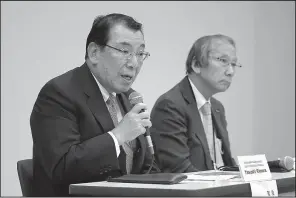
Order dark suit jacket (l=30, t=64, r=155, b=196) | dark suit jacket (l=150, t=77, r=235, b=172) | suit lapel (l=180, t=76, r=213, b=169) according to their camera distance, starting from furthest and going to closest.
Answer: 1. suit lapel (l=180, t=76, r=213, b=169)
2. dark suit jacket (l=150, t=77, r=235, b=172)
3. dark suit jacket (l=30, t=64, r=155, b=196)

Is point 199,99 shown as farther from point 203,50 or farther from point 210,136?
point 203,50

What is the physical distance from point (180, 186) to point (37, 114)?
29.1 inches

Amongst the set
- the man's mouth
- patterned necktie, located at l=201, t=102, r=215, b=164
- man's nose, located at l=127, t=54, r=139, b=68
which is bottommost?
patterned necktie, located at l=201, t=102, r=215, b=164

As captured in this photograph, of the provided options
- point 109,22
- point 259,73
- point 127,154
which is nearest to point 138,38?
point 109,22

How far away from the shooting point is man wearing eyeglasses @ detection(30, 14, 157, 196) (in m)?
2.12

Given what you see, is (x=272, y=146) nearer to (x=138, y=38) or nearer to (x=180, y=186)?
(x=138, y=38)

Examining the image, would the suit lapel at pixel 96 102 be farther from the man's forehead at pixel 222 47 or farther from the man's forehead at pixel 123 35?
the man's forehead at pixel 222 47

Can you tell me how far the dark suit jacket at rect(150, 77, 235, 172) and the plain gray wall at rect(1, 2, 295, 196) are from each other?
1288 millimetres

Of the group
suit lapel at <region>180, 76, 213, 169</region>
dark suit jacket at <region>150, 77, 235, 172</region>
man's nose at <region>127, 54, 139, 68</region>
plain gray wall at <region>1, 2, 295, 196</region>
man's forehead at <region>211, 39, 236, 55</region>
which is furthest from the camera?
plain gray wall at <region>1, 2, 295, 196</region>

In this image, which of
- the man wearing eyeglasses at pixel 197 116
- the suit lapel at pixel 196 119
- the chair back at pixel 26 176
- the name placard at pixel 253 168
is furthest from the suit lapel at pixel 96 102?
the suit lapel at pixel 196 119

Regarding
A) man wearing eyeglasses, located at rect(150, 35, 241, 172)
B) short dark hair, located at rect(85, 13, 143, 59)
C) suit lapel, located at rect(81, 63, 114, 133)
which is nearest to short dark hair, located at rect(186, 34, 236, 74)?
man wearing eyeglasses, located at rect(150, 35, 241, 172)

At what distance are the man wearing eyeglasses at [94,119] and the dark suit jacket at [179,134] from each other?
1.32 feet

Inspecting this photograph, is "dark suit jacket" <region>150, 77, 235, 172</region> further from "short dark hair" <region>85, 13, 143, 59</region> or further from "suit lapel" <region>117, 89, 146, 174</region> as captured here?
"short dark hair" <region>85, 13, 143, 59</region>

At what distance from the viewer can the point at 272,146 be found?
5.79 metres
